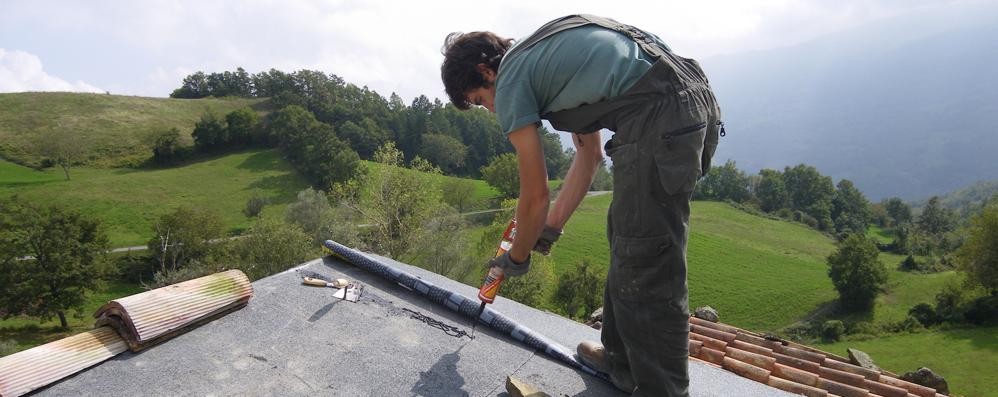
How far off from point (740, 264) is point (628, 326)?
50104 millimetres

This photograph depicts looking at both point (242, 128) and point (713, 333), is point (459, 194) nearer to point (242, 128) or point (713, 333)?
point (242, 128)

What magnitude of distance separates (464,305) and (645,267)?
2155mm

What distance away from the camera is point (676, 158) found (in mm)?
2621

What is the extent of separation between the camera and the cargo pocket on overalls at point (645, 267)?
→ 9.04 feet

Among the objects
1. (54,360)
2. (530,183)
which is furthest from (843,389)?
(54,360)

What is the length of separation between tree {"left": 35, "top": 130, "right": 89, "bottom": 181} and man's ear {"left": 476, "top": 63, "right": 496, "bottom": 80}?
66606 mm

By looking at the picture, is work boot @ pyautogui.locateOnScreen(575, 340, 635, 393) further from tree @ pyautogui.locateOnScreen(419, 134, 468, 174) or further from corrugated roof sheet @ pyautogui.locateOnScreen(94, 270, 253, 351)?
tree @ pyautogui.locateOnScreen(419, 134, 468, 174)

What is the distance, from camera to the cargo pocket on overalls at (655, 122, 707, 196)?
2.61 metres

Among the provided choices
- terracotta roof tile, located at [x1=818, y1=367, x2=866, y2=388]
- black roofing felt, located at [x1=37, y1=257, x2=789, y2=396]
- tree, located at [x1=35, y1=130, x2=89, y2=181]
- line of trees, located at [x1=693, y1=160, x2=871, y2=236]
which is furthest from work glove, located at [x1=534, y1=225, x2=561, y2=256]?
line of trees, located at [x1=693, y1=160, x2=871, y2=236]

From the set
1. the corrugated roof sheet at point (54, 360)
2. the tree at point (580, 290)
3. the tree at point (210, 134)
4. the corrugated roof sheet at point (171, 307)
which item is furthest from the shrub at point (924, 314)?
the tree at point (210, 134)

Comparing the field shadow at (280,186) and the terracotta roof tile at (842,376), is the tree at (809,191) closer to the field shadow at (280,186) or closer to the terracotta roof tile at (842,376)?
the field shadow at (280,186)

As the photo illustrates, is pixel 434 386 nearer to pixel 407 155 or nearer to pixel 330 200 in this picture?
pixel 330 200

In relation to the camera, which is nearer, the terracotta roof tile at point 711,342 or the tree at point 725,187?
the terracotta roof tile at point 711,342

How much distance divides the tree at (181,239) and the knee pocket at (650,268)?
43448 mm
